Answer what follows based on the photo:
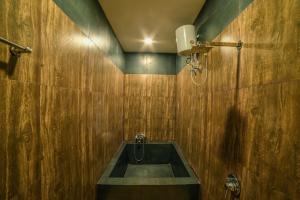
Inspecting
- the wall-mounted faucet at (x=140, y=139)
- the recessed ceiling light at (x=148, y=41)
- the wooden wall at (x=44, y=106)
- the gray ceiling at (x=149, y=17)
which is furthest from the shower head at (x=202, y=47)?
the wall-mounted faucet at (x=140, y=139)

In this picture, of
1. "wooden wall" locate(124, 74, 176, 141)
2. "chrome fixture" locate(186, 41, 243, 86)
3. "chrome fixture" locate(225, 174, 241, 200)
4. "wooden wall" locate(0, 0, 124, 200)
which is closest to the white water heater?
"chrome fixture" locate(186, 41, 243, 86)

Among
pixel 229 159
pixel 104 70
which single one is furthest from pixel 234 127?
pixel 104 70

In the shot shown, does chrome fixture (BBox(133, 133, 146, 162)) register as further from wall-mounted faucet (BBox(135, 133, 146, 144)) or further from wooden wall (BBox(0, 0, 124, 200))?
wooden wall (BBox(0, 0, 124, 200))

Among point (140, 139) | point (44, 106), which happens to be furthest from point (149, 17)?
point (140, 139)

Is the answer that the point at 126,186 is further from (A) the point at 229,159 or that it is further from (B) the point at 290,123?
(B) the point at 290,123

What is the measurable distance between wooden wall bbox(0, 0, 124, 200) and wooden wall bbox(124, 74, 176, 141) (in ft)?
7.92

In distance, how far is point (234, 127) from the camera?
1.21 m

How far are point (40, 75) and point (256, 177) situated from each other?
130cm

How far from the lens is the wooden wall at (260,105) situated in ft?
2.41

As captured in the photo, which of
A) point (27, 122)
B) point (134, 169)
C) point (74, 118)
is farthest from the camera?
point (134, 169)

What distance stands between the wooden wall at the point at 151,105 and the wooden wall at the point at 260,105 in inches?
102

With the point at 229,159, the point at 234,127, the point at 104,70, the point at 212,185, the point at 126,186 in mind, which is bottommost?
the point at 126,186

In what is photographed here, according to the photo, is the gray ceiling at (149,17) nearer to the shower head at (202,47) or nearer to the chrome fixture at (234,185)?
the shower head at (202,47)

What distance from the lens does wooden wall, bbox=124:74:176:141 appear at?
13.5ft
